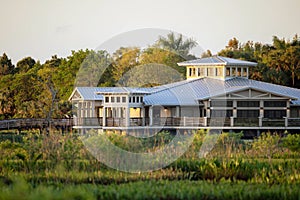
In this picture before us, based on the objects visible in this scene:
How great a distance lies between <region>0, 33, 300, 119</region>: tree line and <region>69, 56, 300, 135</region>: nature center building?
43.7 ft

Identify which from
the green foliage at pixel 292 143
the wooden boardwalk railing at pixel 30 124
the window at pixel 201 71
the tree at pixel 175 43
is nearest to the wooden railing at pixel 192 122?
the wooden boardwalk railing at pixel 30 124

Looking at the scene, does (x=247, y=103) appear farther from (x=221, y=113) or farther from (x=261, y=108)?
(x=221, y=113)

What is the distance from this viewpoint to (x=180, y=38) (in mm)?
74188

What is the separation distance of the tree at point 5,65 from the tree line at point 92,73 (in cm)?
1196

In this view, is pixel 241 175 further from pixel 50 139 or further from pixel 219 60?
pixel 219 60

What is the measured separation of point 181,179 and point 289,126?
71.5ft

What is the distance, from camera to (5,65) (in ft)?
263

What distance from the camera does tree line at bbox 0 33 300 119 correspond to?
59.5 metres

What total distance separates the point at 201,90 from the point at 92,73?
641 inches

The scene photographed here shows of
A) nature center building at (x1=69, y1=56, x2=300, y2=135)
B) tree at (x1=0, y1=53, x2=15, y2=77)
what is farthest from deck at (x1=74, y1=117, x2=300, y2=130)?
tree at (x1=0, y1=53, x2=15, y2=77)

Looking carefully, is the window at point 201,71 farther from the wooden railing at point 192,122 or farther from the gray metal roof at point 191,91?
the wooden railing at point 192,122

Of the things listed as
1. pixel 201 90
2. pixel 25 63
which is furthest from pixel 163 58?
pixel 25 63

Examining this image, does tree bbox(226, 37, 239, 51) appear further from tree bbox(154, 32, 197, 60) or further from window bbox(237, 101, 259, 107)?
window bbox(237, 101, 259, 107)

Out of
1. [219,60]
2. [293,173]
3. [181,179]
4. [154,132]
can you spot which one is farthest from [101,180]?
[219,60]
